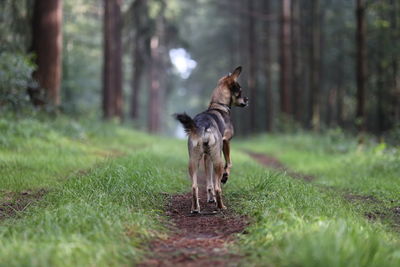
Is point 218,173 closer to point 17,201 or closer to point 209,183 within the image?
point 209,183

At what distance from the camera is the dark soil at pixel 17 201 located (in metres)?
5.80

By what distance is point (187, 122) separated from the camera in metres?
5.70

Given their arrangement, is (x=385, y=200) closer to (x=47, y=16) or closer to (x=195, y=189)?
(x=195, y=189)

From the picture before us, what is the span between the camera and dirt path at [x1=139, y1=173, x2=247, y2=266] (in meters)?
3.92

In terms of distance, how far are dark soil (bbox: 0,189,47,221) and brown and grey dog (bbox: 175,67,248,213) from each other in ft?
7.38

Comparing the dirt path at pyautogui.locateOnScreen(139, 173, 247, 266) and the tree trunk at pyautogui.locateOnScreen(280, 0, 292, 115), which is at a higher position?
the tree trunk at pyautogui.locateOnScreen(280, 0, 292, 115)

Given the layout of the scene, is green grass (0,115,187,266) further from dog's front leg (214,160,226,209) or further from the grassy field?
dog's front leg (214,160,226,209)

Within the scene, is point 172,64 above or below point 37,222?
above

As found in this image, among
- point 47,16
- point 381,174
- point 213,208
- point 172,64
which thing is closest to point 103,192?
point 213,208

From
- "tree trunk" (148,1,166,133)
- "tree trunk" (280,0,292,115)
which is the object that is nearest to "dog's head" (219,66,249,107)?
"tree trunk" (280,0,292,115)

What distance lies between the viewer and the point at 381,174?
9758 millimetres

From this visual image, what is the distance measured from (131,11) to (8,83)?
17296mm

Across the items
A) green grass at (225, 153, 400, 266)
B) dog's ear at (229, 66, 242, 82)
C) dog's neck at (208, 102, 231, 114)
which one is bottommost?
green grass at (225, 153, 400, 266)

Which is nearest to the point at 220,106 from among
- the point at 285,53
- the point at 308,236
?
the point at 308,236
